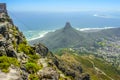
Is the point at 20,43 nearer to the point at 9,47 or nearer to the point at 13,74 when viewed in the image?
the point at 9,47

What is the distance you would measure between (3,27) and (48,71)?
51.9 feet

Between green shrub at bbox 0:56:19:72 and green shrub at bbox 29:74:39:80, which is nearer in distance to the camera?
green shrub at bbox 0:56:19:72

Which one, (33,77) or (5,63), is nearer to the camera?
(5,63)

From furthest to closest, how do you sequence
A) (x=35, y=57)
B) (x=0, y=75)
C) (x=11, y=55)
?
(x=35, y=57) → (x=11, y=55) → (x=0, y=75)

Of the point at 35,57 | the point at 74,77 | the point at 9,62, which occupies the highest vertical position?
the point at 9,62

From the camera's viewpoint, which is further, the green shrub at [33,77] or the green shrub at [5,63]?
the green shrub at [33,77]

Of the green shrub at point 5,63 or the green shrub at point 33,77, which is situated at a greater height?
the green shrub at point 5,63

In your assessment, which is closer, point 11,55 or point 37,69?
point 37,69

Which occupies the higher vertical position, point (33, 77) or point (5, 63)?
point (5, 63)

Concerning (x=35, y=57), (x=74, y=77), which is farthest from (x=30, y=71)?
(x=74, y=77)

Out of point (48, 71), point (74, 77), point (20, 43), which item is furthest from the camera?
point (74, 77)

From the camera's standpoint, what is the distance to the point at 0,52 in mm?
29203

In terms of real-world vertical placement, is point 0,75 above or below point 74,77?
above

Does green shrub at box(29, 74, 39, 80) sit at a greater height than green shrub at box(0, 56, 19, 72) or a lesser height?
lesser
